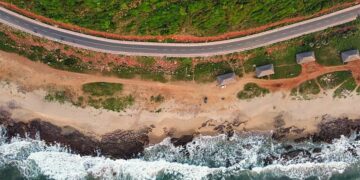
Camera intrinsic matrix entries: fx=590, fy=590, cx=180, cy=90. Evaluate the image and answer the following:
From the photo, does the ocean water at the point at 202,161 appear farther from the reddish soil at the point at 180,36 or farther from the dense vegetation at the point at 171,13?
the dense vegetation at the point at 171,13

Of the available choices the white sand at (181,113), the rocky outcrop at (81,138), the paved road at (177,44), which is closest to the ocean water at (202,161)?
the rocky outcrop at (81,138)

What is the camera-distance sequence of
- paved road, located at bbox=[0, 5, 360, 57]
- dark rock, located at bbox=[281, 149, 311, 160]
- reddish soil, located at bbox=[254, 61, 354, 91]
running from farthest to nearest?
reddish soil, located at bbox=[254, 61, 354, 91] < dark rock, located at bbox=[281, 149, 311, 160] < paved road, located at bbox=[0, 5, 360, 57]

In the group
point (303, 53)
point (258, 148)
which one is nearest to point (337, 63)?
point (303, 53)

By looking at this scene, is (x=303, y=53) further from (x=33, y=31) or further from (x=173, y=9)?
(x=33, y=31)

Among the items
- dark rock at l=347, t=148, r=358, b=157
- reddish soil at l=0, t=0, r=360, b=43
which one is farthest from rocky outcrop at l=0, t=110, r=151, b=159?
dark rock at l=347, t=148, r=358, b=157

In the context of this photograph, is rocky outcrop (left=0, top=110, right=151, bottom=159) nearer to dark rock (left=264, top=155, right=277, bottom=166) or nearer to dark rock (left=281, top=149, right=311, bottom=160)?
dark rock (left=264, top=155, right=277, bottom=166)

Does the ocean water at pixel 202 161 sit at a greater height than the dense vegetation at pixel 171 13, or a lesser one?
lesser

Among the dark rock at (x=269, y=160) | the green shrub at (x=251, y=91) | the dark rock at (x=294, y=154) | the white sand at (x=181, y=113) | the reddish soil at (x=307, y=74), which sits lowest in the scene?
the dark rock at (x=269, y=160)
